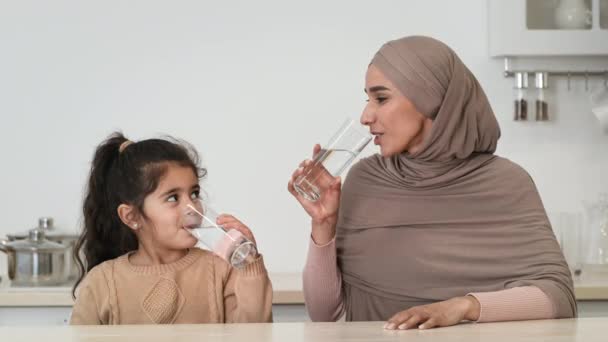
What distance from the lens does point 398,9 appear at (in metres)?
3.73

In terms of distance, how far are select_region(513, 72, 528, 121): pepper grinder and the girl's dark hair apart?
155cm

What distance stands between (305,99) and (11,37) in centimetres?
100

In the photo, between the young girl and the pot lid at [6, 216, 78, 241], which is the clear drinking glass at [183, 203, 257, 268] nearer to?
the young girl

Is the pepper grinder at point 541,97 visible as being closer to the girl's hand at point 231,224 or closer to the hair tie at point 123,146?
the hair tie at point 123,146

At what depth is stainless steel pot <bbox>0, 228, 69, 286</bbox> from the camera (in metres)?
3.37

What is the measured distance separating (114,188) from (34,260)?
40.9 inches

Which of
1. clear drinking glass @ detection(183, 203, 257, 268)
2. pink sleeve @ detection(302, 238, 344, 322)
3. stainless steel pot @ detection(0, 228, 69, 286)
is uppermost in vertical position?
clear drinking glass @ detection(183, 203, 257, 268)

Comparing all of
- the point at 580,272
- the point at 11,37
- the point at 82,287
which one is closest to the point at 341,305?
the point at 82,287

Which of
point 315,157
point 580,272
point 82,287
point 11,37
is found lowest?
point 580,272

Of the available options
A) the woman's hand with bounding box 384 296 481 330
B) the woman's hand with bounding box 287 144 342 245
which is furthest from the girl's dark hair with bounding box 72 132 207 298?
the woman's hand with bounding box 384 296 481 330

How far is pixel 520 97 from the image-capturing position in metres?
3.74

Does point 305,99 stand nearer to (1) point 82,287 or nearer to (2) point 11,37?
(2) point 11,37

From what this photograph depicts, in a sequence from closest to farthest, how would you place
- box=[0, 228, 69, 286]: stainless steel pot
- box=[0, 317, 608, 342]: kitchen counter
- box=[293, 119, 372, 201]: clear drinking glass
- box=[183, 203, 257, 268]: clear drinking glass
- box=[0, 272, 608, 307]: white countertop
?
box=[0, 317, 608, 342]: kitchen counter → box=[183, 203, 257, 268]: clear drinking glass → box=[293, 119, 372, 201]: clear drinking glass → box=[0, 272, 608, 307]: white countertop → box=[0, 228, 69, 286]: stainless steel pot

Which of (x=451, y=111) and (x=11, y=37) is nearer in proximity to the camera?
(x=451, y=111)
